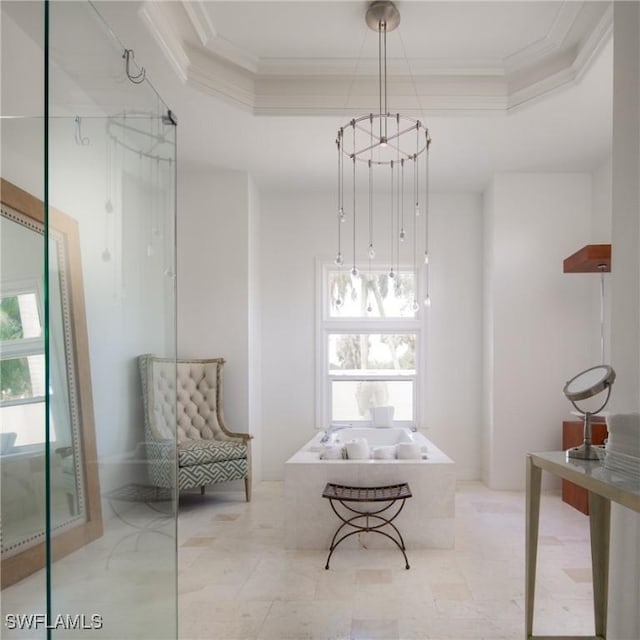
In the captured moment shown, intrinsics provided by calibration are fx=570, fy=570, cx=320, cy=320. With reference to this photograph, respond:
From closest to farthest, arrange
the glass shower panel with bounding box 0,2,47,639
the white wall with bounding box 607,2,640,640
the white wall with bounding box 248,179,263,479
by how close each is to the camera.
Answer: the white wall with bounding box 607,2,640,640 → the glass shower panel with bounding box 0,2,47,639 → the white wall with bounding box 248,179,263,479

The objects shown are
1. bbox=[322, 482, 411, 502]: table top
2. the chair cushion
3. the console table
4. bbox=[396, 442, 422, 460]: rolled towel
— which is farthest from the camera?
the chair cushion

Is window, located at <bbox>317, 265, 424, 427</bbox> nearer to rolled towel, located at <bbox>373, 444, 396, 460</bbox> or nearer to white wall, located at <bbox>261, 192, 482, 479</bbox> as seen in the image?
white wall, located at <bbox>261, 192, 482, 479</bbox>

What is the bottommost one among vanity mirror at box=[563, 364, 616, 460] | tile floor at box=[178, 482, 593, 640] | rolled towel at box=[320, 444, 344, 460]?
tile floor at box=[178, 482, 593, 640]

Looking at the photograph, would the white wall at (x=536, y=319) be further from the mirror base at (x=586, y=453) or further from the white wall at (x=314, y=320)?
the mirror base at (x=586, y=453)

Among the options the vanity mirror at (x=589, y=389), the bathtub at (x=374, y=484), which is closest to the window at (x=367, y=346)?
the bathtub at (x=374, y=484)

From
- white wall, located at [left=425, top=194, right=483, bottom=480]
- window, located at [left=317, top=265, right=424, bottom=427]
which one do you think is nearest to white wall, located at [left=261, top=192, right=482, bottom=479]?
white wall, located at [left=425, top=194, right=483, bottom=480]

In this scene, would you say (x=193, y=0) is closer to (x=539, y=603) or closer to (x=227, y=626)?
(x=227, y=626)

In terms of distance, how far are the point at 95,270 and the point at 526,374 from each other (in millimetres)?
4393

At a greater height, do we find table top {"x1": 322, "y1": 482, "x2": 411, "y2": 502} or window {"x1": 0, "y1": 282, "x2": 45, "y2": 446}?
window {"x1": 0, "y1": 282, "x2": 45, "y2": 446}

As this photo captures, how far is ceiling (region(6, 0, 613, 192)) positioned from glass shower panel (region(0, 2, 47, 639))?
20.8 inches

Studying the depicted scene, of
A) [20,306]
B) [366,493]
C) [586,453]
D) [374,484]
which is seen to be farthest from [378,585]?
[20,306]

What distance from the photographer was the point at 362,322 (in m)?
5.71

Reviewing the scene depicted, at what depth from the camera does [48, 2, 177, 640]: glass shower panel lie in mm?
1364

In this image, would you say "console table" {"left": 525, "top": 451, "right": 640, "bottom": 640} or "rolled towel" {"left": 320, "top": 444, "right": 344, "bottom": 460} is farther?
"rolled towel" {"left": 320, "top": 444, "right": 344, "bottom": 460}
